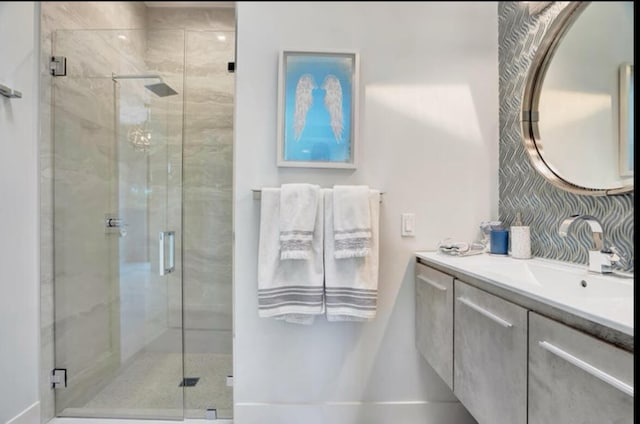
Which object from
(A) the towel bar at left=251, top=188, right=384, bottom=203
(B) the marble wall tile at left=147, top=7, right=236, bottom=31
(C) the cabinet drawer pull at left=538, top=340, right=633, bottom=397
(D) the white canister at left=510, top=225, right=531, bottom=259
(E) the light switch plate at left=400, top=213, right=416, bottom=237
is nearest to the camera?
(C) the cabinet drawer pull at left=538, top=340, right=633, bottom=397

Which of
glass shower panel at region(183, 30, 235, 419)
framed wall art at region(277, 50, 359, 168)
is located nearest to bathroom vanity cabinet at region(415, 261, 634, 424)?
framed wall art at region(277, 50, 359, 168)

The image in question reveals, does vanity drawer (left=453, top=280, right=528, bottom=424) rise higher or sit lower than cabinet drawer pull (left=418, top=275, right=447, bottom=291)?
lower

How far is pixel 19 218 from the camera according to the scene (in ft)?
5.03

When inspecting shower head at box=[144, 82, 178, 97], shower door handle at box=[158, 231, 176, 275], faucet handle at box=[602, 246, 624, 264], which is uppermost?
shower head at box=[144, 82, 178, 97]

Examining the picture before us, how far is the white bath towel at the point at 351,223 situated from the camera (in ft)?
4.80

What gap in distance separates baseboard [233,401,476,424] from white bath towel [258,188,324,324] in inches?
20.6

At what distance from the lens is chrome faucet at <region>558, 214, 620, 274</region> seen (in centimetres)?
108

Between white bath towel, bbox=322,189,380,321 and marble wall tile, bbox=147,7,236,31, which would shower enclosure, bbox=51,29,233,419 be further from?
white bath towel, bbox=322,189,380,321

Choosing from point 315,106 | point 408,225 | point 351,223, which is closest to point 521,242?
point 408,225

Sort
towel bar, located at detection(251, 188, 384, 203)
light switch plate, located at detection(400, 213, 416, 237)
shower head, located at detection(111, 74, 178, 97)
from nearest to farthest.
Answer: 1. towel bar, located at detection(251, 188, 384, 203)
2. light switch plate, located at detection(400, 213, 416, 237)
3. shower head, located at detection(111, 74, 178, 97)

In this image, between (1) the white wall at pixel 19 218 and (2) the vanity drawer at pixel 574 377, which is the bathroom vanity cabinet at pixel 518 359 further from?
(1) the white wall at pixel 19 218

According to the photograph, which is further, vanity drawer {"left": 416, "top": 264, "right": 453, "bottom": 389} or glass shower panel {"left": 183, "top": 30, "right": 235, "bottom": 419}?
glass shower panel {"left": 183, "top": 30, "right": 235, "bottom": 419}

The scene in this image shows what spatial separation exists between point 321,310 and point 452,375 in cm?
58

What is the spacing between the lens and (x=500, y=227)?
5.26ft
